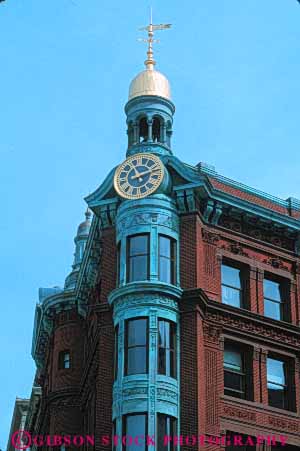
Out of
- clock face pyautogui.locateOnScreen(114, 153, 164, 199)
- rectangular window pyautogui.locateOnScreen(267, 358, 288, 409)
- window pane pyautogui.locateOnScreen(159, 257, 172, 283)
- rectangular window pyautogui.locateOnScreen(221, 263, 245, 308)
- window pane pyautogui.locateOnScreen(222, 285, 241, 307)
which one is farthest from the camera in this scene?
rectangular window pyautogui.locateOnScreen(221, 263, 245, 308)

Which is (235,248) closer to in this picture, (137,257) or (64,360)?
(137,257)

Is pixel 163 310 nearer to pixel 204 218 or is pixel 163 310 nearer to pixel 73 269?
pixel 204 218

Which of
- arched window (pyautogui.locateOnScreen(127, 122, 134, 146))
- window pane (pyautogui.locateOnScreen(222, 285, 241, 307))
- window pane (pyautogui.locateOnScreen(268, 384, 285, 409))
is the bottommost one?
window pane (pyautogui.locateOnScreen(268, 384, 285, 409))

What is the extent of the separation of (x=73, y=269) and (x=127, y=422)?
22444mm

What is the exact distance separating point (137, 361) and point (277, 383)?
23.3ft

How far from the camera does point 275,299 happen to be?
41875 millimetres

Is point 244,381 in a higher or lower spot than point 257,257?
lower

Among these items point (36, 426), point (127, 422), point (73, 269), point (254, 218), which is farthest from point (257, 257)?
point (36, 426)

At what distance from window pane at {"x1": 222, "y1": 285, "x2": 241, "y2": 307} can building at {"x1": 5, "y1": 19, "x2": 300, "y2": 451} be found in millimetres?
80

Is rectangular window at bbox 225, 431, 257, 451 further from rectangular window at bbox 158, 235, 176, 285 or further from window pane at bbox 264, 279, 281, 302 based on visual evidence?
window pane at bbox 264, 279, 281, 302

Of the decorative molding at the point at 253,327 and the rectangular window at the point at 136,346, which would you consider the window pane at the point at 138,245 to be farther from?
the decorative molding at the point at 253,327

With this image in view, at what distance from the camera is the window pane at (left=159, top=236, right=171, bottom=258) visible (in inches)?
1506

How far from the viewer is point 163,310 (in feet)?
121

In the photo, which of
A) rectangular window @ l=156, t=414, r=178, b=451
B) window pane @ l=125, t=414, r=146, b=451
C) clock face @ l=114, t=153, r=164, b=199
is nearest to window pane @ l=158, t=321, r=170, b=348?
rectangular window @ l=156, t=414, r=178, b=451
